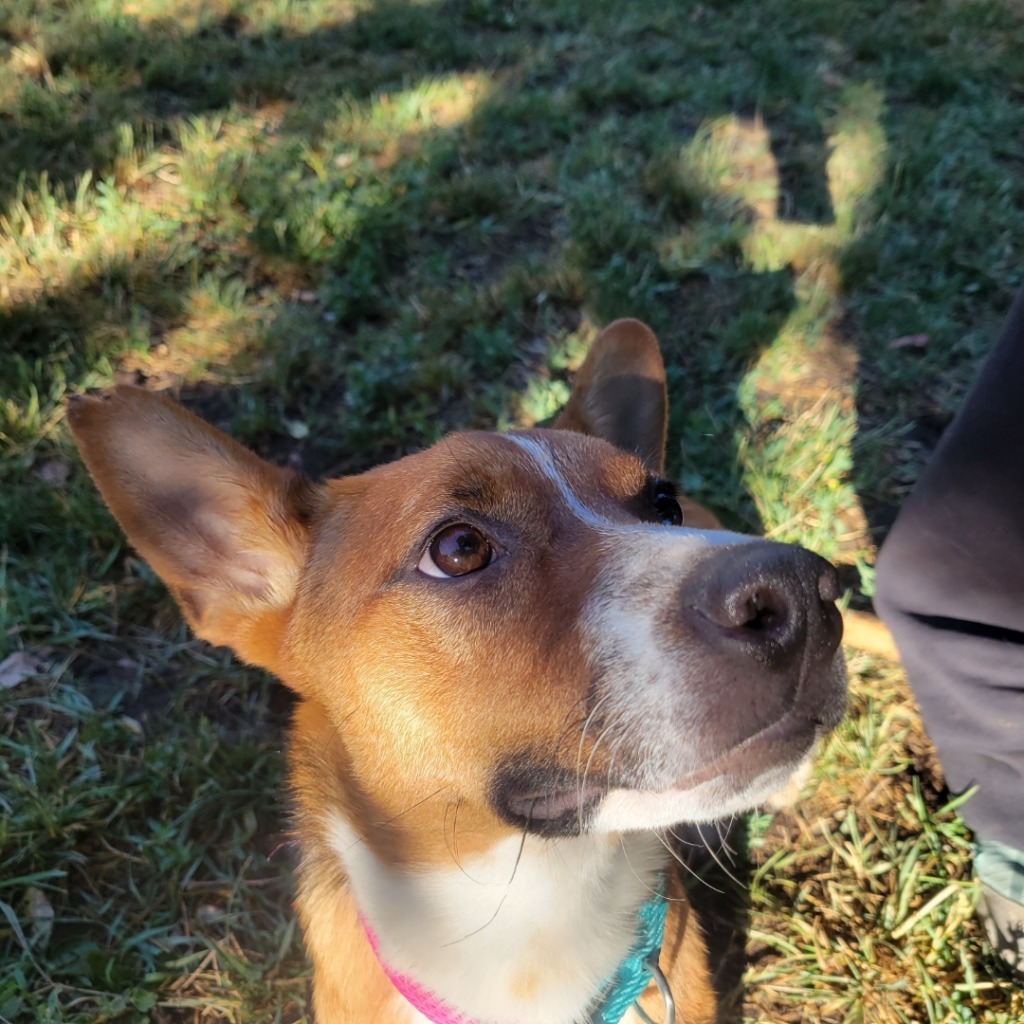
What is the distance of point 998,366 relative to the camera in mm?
2662

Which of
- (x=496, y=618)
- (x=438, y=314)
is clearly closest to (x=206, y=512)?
(x=496, y=618)

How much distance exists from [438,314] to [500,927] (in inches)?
136

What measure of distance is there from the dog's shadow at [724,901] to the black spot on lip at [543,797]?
108 cm

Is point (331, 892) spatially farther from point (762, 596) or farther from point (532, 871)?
point (762, 596)

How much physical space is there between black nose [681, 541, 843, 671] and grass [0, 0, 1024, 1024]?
180 cm

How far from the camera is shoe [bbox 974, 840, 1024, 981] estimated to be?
8.68ft

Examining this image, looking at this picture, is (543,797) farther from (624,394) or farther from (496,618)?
(624,394)

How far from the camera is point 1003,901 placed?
2.70m

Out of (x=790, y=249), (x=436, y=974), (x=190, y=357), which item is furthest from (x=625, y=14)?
(x=436, y=974)

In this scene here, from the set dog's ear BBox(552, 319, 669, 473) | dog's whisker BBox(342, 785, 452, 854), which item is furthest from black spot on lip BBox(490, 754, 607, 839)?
dog's ear BBox(552, 319, 669, 473)

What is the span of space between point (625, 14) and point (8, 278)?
18.6ft

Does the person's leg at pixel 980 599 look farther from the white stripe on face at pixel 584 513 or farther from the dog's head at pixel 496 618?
the white stripe on face at pixel 584 513

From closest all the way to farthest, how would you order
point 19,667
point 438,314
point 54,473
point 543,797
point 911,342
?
point 543,797
point 19,667
point 54,473
point 911,342
point 438,314

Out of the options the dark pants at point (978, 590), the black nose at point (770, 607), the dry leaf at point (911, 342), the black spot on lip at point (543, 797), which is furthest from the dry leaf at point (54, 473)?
the dry leaf at point (911, 342)
